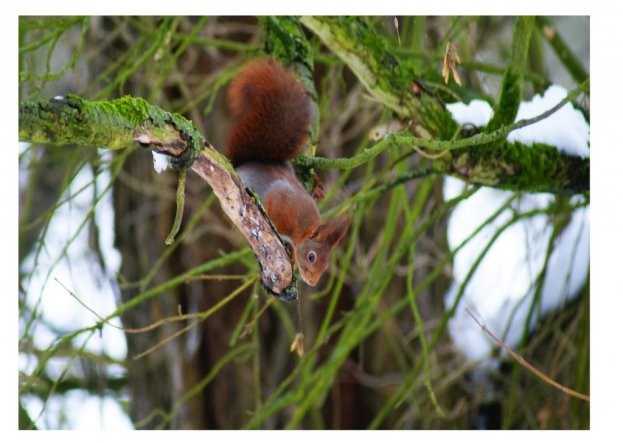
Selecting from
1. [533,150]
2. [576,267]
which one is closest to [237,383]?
[576,267]

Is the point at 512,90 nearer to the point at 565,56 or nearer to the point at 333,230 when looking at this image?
the point at 333,230

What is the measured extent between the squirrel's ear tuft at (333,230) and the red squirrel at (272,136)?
10 centimetres

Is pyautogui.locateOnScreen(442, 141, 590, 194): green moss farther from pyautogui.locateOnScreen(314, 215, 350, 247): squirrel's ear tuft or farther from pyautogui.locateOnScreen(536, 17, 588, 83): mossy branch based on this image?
pyautogui.locateOnScreen(536, 17, 588, 83): mossy branch

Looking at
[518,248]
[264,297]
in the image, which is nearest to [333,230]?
[264,297]

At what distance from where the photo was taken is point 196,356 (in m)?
3.30

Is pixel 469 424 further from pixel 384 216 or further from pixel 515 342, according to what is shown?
pixel 384 216

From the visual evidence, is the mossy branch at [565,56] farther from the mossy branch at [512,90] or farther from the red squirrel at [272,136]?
the red squirrel at [272,136]

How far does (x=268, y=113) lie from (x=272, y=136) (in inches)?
1.9

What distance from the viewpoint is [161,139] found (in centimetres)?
113

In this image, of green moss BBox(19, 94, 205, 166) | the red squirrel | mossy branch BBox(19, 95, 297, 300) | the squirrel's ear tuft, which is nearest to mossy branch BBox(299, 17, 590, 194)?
the red squirrel

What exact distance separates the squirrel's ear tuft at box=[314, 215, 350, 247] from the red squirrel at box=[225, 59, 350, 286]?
10 centimetres

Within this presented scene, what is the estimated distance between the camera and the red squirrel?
1668mm

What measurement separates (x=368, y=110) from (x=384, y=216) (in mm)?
505

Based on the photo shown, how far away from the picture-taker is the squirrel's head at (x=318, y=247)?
1.89 metres
